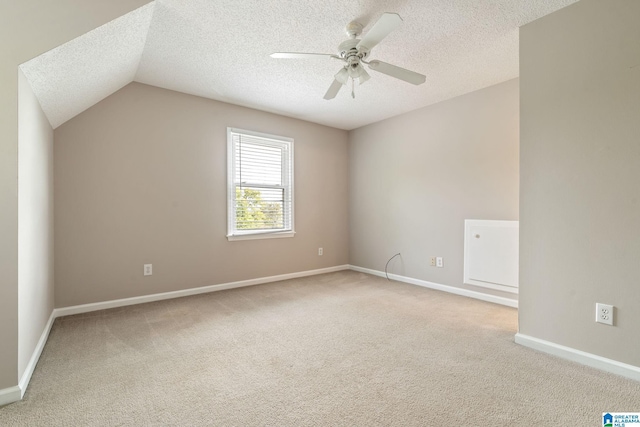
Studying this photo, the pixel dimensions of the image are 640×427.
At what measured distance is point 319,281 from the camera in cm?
429

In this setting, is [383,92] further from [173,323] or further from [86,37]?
[173,323]

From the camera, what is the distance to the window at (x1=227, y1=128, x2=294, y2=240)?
12.9 ft

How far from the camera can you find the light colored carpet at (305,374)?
1494mm

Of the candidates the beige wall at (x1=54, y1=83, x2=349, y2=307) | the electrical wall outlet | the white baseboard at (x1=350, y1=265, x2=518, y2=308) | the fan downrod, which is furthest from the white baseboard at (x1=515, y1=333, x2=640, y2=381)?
the beige wall at (x1=54, y1=83, x2=349, y2=307)

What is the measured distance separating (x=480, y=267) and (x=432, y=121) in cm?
189

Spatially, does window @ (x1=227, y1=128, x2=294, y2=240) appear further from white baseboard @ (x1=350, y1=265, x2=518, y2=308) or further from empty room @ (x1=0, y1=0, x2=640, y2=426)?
white baseboard @ (x1=350, y1=265, x2=518, y2=308)

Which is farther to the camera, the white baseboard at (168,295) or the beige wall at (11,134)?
the white baseboard at (168,295)

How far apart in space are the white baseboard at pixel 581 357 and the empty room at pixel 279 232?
0.5 inches

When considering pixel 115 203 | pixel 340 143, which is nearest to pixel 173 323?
pixel 115 203

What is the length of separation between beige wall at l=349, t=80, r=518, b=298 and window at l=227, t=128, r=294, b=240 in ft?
4.06

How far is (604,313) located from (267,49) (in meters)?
3.05

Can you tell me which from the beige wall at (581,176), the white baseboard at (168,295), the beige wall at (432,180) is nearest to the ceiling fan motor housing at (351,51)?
the beige wall at (581,176)

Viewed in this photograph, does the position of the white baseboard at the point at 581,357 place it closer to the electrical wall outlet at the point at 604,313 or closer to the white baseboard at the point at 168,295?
the electrical wall outlet at the point at 604,313

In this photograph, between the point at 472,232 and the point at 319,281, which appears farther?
the point at 319,281
